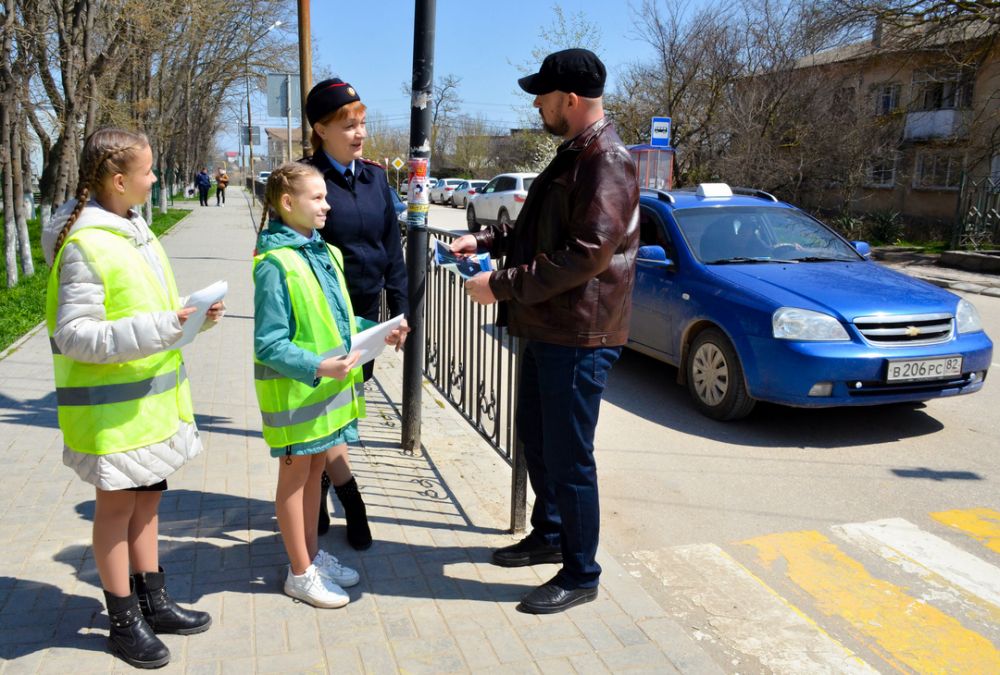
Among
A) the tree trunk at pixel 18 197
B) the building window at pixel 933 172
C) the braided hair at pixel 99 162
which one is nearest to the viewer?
the braided hair at pixel 99 162

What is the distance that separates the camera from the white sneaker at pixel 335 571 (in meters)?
3.28

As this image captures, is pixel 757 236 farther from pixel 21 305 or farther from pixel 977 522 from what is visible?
pixel 21 305

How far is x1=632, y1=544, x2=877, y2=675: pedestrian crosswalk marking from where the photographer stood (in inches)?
117

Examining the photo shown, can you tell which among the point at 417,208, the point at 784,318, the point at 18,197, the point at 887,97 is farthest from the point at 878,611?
the point at 887,97

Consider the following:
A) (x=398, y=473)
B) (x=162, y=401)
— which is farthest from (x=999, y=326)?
(x=162, y=401)

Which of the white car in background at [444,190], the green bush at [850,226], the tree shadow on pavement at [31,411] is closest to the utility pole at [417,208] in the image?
the tree shadow on pavement at [31,411]

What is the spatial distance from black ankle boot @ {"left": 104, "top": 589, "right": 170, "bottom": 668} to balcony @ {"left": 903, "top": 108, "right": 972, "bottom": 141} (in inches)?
1159

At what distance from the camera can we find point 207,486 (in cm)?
437

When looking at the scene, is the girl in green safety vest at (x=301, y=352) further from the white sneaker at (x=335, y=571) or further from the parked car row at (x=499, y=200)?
the parked car row at (x=499, y=200)

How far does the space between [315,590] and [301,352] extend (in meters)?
0.94

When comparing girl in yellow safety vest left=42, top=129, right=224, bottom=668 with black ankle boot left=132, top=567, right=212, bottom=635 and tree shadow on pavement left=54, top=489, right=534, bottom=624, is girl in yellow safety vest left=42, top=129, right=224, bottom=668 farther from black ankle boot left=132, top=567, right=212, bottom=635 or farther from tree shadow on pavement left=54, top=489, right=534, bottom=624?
tree shadow on pavement left=54, top=489, right=534, bottom=624

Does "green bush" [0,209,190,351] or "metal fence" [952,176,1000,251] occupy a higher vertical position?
"metal fence" [952,176,1000,251]

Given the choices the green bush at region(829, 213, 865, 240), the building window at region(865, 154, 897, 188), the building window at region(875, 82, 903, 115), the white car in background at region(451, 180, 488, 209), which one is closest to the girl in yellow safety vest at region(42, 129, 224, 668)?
the green bush at region(829, 213, 865, 240)

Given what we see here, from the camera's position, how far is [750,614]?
330cm
